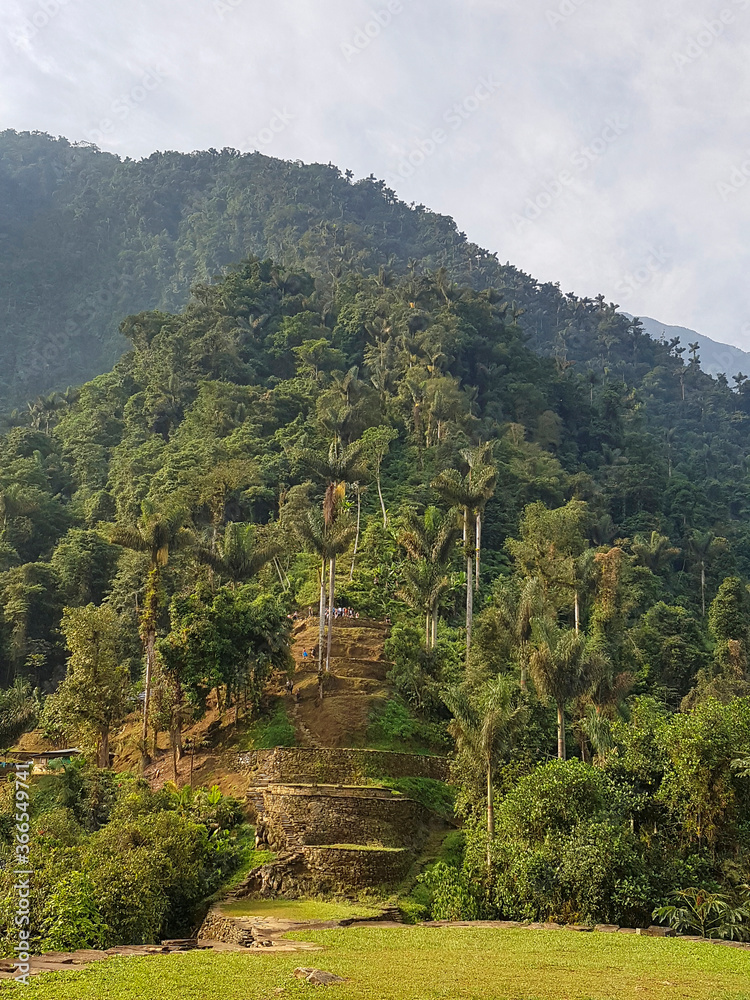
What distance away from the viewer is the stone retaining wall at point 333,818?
83.4 feet

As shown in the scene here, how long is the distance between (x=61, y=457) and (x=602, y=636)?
4220 centimetres

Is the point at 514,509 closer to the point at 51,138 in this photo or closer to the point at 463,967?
the point at 463,967

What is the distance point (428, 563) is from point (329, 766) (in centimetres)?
1195

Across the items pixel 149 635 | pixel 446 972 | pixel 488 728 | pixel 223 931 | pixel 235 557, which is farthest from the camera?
pixel 235 557

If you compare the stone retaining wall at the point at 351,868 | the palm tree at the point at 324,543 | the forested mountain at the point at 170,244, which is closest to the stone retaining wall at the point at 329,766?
the stone retaining wall at the point at 351,868

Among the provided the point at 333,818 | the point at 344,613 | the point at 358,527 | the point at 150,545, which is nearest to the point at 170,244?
the point at 358,527

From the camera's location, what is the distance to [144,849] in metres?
20.6

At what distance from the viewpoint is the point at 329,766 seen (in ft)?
94.3

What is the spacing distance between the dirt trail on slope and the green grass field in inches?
553

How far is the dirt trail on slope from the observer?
32.0 meters

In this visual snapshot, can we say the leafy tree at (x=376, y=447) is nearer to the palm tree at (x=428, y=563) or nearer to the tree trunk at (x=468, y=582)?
the palm tree at (x=428, y=563)

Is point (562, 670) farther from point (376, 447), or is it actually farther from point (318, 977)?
point (376, 447)

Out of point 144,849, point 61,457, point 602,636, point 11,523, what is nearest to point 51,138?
point 61,457

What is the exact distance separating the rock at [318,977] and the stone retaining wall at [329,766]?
15899mm
